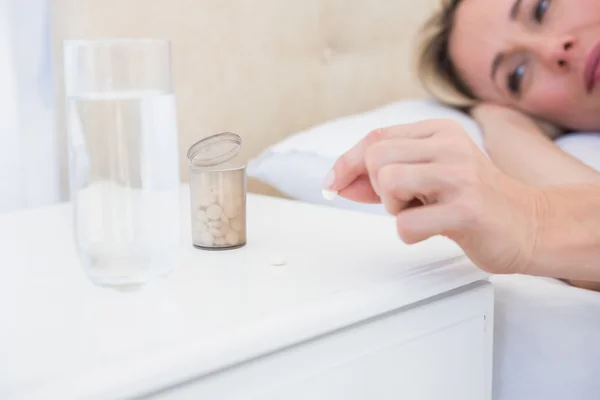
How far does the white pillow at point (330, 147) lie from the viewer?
3.37 ft

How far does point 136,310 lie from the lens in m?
0.53

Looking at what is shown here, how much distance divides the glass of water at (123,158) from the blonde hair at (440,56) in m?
0.73

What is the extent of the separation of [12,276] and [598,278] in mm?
515

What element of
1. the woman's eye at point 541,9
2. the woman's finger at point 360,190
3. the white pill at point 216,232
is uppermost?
the woman's eye at point 541,9

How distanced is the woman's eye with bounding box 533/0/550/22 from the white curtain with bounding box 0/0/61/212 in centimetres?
71

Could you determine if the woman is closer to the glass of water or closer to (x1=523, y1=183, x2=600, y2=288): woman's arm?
(x1=523, y1=183, x2=600, y2=288): woman's arm

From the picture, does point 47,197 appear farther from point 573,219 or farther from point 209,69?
point 573,219

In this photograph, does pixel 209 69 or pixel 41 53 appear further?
pixel 209 69

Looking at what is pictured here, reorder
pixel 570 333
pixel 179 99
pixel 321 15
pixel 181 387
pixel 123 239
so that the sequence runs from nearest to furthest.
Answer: pixel 181 387 → pixel 123 239 → pixel 570 333 → pixel 179 99 → pixel 321 15

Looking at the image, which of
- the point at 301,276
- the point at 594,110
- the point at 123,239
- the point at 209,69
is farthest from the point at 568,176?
the point at 209,69

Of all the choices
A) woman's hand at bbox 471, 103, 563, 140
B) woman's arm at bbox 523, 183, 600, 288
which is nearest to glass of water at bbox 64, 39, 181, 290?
woman's arm at bbox 523, 183, 600, 288

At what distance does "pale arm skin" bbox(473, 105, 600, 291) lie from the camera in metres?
0.60

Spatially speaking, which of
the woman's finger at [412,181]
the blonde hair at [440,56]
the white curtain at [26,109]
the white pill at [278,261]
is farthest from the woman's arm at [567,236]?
the white curtain at [26,109]

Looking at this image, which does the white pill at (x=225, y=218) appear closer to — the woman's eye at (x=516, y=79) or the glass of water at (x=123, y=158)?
the glass of water at (x=123, y=158)
